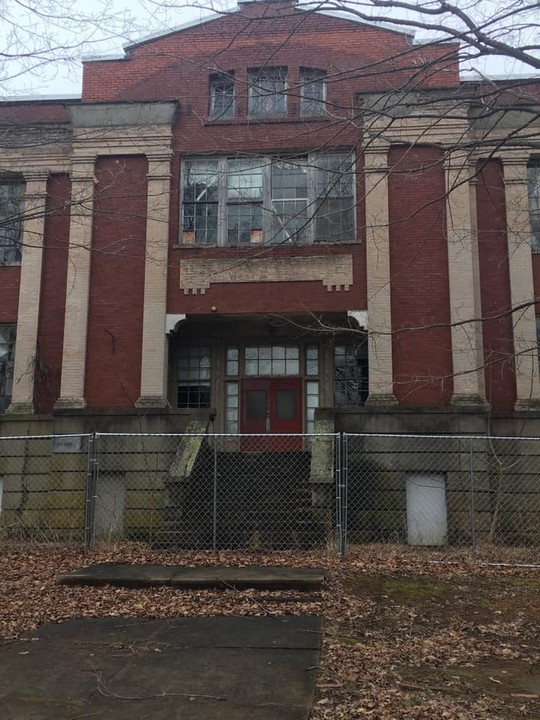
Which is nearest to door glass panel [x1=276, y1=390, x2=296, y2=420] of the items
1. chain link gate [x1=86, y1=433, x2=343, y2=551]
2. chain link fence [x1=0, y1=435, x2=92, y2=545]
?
chain link gate [x1=86, y1=433, x2=343, y2=551]

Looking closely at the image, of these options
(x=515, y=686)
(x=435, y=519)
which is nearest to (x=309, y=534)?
(x=435, y=519)

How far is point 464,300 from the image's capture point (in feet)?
47.2

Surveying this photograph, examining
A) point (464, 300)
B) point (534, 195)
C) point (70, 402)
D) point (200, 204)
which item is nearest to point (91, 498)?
point (70, 402)

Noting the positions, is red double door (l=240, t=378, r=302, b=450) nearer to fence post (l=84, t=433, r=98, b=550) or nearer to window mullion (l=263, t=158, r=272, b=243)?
window mullion (l=263, t=158, r=272, b=243)

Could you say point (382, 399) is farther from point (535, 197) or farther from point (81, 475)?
point (81, 475)

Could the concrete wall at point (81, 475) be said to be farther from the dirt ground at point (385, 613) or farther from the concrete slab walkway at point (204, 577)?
the concrete slab walkway at point (204, 577)

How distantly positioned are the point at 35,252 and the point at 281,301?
633 cm

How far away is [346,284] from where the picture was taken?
49.0 ft

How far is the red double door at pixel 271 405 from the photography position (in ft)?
53.4

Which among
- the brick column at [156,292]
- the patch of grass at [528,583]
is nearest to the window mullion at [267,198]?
the brick column at [156,292]

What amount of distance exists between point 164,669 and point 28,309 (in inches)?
490

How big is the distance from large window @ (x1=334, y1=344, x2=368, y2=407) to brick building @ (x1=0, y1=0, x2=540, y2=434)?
0.16 feet

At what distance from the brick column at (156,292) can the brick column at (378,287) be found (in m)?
4.73

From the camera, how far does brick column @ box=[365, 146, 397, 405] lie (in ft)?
47.0
